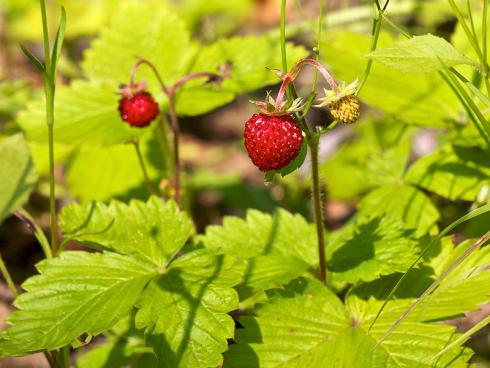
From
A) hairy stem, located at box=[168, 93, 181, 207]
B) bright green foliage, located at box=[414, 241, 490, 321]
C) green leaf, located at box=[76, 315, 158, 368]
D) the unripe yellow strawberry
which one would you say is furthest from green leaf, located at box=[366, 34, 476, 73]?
green leaf, located at box=[76, 315, 158, 368]

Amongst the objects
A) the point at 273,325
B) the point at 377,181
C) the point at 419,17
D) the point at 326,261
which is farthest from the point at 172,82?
the point at 419,17

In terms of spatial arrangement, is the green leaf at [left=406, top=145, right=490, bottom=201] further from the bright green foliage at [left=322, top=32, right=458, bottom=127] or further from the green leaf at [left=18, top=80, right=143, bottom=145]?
the green leaf at [left=18, top=80, right=143, bottom=145]

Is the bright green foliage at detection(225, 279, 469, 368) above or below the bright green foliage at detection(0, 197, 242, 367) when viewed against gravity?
below

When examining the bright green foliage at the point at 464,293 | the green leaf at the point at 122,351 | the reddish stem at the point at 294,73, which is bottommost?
the green leaf at the point at 122,351

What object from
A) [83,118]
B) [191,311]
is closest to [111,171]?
[83,118]

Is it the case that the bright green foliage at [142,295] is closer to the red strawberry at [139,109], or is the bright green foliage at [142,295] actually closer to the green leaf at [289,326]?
the green leaf at [289,326]

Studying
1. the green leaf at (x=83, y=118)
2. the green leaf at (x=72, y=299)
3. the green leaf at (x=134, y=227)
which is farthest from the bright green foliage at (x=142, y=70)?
the green leaf at (x=72, y=299)
